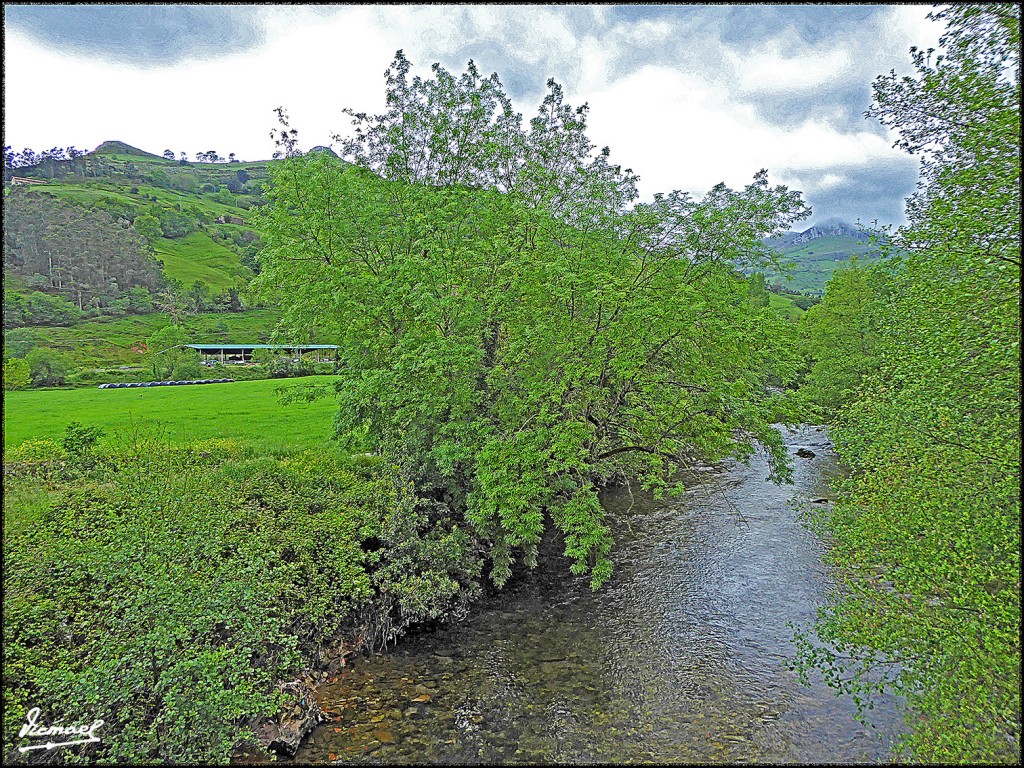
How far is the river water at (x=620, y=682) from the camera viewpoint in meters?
8.67

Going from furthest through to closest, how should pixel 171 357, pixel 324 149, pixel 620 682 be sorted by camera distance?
1. pixel 171 357
2. pixel 324 149
3. pixel 620 682

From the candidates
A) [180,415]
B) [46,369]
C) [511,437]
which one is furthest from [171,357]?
[511,437]

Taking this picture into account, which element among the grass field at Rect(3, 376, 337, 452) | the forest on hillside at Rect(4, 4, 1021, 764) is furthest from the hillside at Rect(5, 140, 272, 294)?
the forest on hillside at Rect(4, 4, 1021, 764)

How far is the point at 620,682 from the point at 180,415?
2229 cm

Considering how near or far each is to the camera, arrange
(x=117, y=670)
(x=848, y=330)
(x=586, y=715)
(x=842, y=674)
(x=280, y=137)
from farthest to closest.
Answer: (x=848, y=330) < (x=280, y=137) < (x=842, y=674) < (x=586, y=715) < (x=117, y=670)

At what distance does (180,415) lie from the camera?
23.5m

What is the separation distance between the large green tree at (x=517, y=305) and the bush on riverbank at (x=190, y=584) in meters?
2.08

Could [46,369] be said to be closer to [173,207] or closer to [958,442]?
[958,442]

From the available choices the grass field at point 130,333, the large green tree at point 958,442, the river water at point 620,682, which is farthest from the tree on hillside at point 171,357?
the large green tree at point 958,442

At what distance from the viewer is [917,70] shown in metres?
8.66

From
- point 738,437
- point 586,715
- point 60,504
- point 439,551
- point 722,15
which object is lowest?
point 586,715

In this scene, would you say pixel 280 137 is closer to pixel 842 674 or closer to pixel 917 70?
pixel 917 70

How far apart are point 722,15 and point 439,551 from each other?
12351 mm

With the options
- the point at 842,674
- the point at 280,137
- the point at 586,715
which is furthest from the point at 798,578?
the point at 280,137
